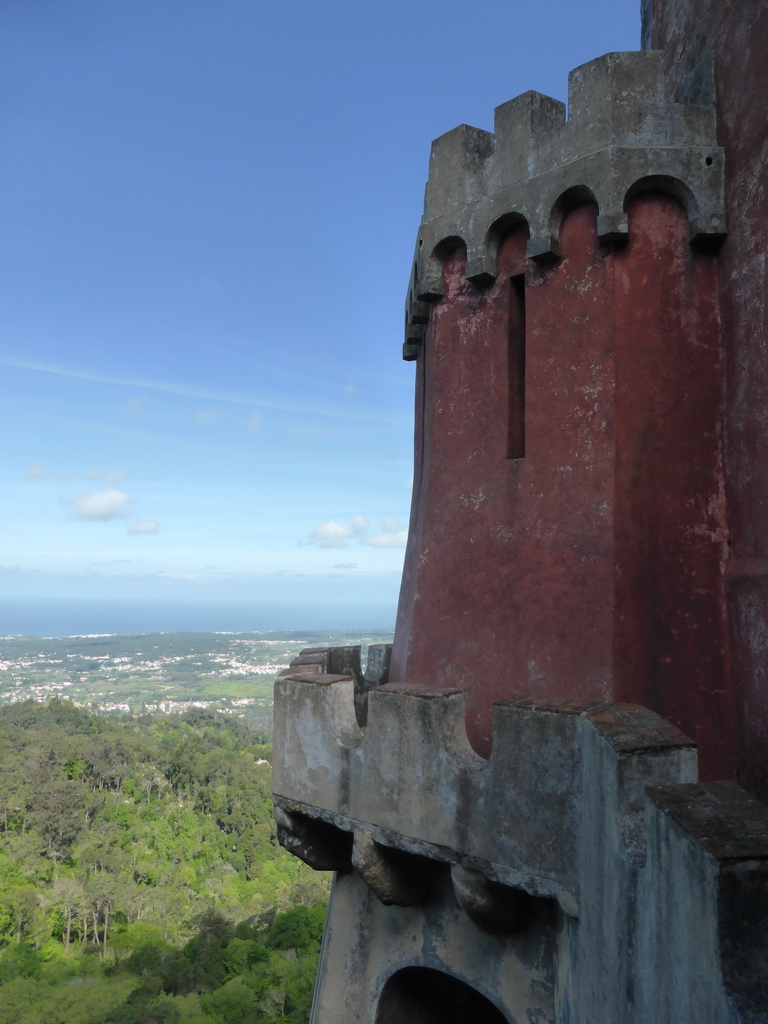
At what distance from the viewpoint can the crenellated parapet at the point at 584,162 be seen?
14.2 feet

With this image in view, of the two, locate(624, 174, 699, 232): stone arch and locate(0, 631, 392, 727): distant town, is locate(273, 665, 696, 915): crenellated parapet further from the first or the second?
locate(0, 631, 392, 727): distant town

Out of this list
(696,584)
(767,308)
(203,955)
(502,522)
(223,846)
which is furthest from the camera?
(223,846)

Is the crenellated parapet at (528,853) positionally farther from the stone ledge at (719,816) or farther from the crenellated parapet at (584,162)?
the crenellated parapet at (584,162)

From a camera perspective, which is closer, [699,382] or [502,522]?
[699,382]

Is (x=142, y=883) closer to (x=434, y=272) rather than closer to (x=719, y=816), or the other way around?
(x=434, y=272)

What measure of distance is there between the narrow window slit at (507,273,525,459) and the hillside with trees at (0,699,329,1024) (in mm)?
32199

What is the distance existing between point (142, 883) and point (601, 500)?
58885 millimetres

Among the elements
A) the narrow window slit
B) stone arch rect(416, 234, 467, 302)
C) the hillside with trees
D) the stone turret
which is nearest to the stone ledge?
the stone turret

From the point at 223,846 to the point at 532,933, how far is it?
65.1m

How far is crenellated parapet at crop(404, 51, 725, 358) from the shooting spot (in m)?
4.32

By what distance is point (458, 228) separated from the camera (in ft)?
16.6

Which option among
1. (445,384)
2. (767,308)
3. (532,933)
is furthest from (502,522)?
(532,933)

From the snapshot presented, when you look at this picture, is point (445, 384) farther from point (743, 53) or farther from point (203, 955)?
point (203, 955)

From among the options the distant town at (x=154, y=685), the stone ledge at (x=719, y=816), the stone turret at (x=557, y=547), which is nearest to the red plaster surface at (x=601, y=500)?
the stone turret at (x=557, y=547)
